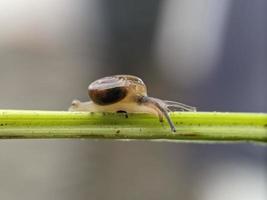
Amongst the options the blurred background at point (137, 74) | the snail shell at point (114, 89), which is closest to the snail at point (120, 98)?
the snail shell at point (114, 89)

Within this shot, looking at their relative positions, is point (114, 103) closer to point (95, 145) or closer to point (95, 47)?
point (95, 145)

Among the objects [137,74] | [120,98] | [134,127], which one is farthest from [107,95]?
[137,74]

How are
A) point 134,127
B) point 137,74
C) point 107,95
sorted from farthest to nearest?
1. point 137,74
2. point 107,95
3. point 134,127

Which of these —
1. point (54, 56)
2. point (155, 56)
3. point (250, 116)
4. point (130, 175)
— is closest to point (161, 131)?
point (250, 116)

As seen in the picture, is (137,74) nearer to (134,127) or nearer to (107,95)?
(107,95)

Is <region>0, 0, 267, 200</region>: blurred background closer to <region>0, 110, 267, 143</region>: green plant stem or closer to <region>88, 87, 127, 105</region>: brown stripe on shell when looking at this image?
<region>88, 87, 127, 105</region>: brown stripe on shell

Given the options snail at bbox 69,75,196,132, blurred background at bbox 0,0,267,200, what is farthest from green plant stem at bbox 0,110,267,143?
blurred background at bbox 0,0,267,200

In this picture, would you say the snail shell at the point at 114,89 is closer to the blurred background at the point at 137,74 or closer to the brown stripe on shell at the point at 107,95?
the brown stripe on shell at the point at 107,95
